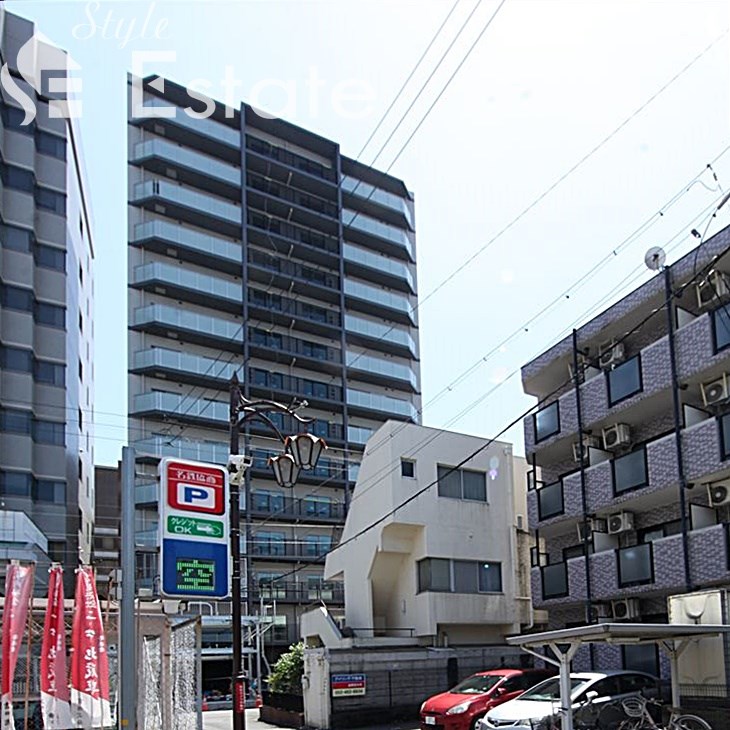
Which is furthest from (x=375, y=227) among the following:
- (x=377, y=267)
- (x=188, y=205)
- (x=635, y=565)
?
(x=635, y=565)

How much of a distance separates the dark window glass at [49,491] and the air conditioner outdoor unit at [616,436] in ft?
93.8

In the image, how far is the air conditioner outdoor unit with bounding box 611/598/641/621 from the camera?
922 inches

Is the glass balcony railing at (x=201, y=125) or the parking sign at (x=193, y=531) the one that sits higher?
the glass balcony railing at (x=201, y=125)

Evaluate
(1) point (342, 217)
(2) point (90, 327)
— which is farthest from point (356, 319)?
(2) point (90, 327)

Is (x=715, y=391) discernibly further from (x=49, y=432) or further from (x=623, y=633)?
(x=49, y=432)

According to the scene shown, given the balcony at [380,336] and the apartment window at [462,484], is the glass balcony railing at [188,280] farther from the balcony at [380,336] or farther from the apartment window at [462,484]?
the apartment window at [462,484]

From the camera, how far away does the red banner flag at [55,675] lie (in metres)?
9.86

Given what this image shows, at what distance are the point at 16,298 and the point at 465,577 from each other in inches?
1049

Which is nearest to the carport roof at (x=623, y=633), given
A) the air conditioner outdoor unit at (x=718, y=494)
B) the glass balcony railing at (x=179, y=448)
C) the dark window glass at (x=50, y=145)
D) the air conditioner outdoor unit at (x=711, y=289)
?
the air conditioner outdoor unit at (x=718, y=494)

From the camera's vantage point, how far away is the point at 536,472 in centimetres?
2941

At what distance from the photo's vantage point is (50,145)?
158 ft

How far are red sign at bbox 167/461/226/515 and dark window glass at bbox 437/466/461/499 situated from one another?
20.1 metres

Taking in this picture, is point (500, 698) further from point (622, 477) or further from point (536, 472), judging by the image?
point (536, 472)

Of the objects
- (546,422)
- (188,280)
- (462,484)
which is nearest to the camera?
(546,422)
